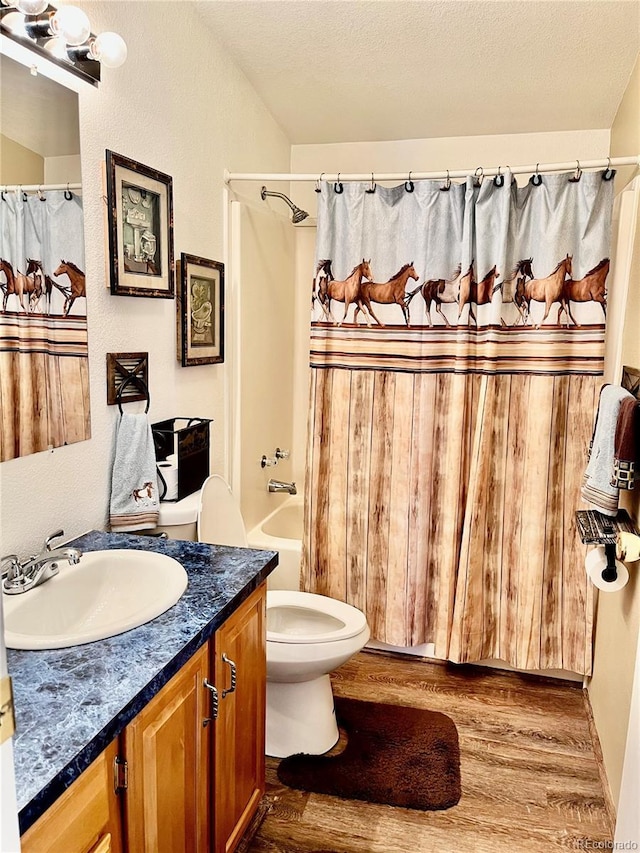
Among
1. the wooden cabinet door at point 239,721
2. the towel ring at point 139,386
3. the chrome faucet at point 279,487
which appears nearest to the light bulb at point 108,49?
the towel ring at point 139,386

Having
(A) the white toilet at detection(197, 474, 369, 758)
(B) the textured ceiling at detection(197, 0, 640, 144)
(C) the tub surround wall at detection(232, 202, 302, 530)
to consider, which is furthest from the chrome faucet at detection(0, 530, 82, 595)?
(B) the textured ceiling at detection(197, 0, 640, 144)

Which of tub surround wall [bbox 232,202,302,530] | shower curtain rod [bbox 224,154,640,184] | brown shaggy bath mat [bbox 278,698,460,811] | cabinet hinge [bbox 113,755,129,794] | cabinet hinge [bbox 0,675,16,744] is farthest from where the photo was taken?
tub surround wall [bbox 232,202,302,530]

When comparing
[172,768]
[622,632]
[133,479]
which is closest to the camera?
[172,768]

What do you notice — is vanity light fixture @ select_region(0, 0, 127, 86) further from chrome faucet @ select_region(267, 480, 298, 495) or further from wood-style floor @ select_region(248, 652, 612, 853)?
wood-style floor @ select_region(248, 652, 612, 853)

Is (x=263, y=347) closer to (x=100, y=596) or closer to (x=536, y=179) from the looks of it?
(x=536, y=179)

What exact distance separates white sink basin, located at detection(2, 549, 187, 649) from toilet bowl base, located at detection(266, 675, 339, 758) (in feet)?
2.87

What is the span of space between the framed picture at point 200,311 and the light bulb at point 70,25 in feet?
2.78

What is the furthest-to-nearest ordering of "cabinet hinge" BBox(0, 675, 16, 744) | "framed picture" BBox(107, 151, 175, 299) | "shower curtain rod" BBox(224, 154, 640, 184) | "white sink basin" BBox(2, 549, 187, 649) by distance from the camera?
"shower curtain rod" BBox(224, 154, 640, 184) → "framed picture" BBox(107, 151, 175, 299) → "white sink basin" BBox(2, 549, 187, 649) → "cabinet hinge" BBox(0, 675, 16, 744)

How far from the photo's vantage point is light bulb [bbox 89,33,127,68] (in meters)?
1.59

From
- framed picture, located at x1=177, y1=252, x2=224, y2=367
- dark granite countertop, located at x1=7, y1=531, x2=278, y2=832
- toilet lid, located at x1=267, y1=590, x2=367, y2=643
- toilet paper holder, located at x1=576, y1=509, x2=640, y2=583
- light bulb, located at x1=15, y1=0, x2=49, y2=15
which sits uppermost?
light bulb, located at x1=15, y1=0, x2=49, y2=15

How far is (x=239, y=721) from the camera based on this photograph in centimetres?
167

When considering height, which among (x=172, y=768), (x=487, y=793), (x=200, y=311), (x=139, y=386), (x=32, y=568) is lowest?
(x=487, y=793)

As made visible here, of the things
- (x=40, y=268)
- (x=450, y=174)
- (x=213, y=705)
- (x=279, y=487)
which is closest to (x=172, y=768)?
(x=213, y=705)

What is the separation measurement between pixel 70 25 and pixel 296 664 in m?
1.87
